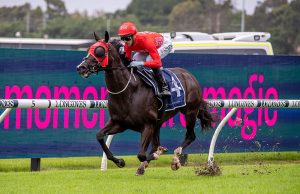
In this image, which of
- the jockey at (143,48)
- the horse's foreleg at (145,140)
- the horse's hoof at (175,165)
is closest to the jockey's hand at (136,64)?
the jockey at (143,48)

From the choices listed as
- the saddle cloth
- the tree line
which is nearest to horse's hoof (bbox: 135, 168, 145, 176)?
the saddle cloth

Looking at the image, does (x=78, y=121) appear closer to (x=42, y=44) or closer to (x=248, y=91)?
(x=248, y=91)

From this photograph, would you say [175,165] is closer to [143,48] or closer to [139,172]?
[139,172]

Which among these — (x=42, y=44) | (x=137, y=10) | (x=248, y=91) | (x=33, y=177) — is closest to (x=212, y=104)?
(x=248, y=91)

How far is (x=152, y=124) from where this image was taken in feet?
32.9

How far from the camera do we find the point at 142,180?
9.60m

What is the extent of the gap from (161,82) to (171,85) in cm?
30

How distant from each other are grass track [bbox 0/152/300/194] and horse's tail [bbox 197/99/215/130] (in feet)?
2.07

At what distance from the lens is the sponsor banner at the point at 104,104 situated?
11078 mm

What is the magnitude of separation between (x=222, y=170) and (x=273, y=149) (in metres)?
2.76

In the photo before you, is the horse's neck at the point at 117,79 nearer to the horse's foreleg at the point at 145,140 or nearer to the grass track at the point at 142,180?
the horse's foreleg at the point at 145,140

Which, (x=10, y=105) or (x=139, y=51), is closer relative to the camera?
(x=10, y=105)

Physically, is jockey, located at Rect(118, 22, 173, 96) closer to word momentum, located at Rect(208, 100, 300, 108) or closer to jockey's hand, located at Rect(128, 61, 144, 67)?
jockey's hand, located at Rect(128, 61, 144, 67)

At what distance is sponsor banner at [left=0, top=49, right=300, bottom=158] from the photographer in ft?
36.3
